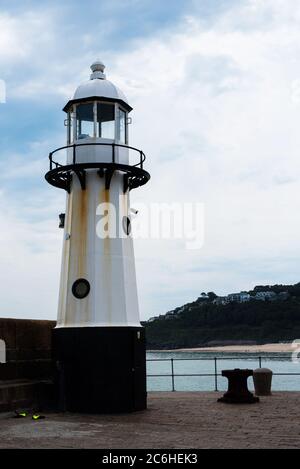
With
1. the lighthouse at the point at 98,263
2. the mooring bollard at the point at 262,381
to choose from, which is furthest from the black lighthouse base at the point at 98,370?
the mooring bollard at the point at 262,381

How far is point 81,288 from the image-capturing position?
627 inches

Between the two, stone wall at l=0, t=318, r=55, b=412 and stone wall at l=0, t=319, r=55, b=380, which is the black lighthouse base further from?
stone wall at l=0, t=319, r=55, b=380

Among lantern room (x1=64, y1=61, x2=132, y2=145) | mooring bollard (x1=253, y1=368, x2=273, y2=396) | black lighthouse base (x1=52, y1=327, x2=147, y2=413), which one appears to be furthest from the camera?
mooring bollard (x1=253, y1=368, x2=273, y2=396)

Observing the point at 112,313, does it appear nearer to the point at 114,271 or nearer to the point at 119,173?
the point at 114,271

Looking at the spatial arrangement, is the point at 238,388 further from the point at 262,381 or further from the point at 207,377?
the point at 207,377

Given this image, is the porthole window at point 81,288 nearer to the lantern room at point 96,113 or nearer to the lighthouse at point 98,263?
the lighthouse at point 98,263

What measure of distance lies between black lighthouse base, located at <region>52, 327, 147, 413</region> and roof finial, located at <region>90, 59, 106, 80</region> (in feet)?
22.0

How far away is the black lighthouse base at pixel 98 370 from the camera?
15320mm

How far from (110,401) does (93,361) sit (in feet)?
3.33

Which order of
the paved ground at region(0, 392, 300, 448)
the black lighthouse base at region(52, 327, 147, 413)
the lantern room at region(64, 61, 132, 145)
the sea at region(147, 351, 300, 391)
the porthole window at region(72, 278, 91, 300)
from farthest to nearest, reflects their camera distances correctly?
the sea at region(147, 351, 300, 391) → the lantern room at region(64, 61, 132, 145) → the porthole window at region(72, 278, 91, 300) → the black lighthouse base at region(52, 327, 147, 413) → the paved ground at region(0, 392, 300, 448)

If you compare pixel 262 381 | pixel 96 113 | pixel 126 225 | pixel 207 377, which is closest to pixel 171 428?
pixel 126 225

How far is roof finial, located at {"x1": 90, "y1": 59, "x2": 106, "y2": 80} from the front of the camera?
17.4 metres

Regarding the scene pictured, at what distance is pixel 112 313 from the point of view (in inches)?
620

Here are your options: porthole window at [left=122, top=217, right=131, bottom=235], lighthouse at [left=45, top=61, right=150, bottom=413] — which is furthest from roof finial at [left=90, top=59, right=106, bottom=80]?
porthole window at [left=122, top=217, right=131, bottom=235]
